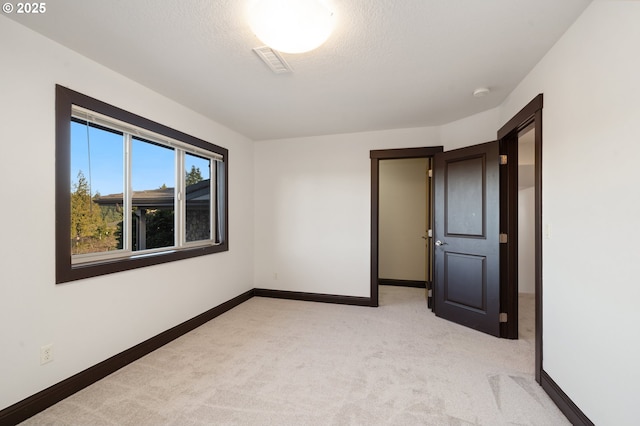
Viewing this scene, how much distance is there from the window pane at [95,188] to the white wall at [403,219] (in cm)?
392

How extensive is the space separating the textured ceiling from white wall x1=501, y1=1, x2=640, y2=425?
0.34m

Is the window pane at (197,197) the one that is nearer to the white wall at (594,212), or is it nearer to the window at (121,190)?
the window at (121,190)

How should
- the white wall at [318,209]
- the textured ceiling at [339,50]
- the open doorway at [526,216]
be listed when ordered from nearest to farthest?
1. the textured ceiling at [339,50]
2. the white wall at [318,209]
3. the open doorway at [526,216]

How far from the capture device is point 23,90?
5.74 ft

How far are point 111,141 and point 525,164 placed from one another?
215 inches

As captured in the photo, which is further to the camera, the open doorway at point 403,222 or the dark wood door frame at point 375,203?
the open doorway at point 403,222

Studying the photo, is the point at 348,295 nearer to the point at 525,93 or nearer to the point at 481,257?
the point at 481,257

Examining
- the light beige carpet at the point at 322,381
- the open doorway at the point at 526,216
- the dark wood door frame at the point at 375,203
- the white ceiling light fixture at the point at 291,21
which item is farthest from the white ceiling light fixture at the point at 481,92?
the light beige carpet at the point at 322,381

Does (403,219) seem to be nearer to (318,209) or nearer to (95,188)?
(318,209)

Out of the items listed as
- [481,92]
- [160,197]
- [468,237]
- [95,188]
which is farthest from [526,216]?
[95,188]

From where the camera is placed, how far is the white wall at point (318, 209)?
157 inches

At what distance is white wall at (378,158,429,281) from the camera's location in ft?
16.7

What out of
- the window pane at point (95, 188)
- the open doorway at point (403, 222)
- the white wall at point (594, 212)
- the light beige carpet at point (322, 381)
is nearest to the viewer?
the white wall at point (594, 212)

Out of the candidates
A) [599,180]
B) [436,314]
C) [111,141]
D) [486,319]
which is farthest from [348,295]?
[111,141]
